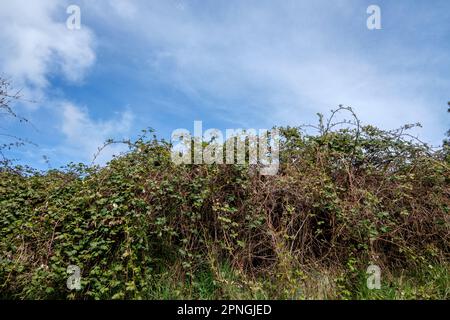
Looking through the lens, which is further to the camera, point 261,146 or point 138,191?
point 261,146

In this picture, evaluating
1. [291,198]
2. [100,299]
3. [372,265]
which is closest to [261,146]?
[291,198]

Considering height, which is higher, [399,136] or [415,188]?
[399,136]

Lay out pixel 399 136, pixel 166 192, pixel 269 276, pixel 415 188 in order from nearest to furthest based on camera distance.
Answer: pixel 269 276 < pixel 166 192 < pixel 415 188 < pixel 399 136

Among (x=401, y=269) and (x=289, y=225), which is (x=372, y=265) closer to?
(x=401, y=269)

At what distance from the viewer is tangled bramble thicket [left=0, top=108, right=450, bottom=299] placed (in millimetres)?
3225

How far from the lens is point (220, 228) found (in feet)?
11.8

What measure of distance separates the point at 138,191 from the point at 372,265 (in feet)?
8.27

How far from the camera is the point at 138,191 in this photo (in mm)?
3695

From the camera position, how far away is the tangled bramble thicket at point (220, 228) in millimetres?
3225

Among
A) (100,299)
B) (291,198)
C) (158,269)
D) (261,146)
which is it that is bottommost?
(100,299)

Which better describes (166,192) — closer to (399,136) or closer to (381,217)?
(381,217)

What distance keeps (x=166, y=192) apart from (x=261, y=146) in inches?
53.3
